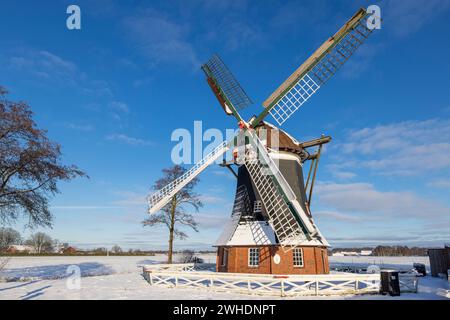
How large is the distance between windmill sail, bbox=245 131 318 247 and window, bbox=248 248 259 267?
2.01 meters

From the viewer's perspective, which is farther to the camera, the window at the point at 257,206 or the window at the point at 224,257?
the window at the point at 224,257

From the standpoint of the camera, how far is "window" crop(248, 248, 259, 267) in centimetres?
1997

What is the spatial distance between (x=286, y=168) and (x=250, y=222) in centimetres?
455

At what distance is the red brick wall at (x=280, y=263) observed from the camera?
1930 cm

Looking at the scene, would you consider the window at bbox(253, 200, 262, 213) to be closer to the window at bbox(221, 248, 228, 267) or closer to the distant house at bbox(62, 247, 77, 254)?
the window at bbox(221, 248, 228, 267)

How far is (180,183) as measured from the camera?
70.0ft

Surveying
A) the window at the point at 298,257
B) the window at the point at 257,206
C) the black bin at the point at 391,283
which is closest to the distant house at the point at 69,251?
the window at the point at 257,206

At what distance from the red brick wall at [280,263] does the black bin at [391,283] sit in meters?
5.28

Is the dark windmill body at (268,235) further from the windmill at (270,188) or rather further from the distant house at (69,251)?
the distant house at (69,251)

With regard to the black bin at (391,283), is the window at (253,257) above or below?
above

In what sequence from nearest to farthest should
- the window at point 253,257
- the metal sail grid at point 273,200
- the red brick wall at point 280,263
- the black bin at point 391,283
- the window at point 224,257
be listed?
the black bin at point 391,283, the metal sail grid at point 273,200, the red brick wall at point 280,263, the window at point 253,257, the window at point 224,257

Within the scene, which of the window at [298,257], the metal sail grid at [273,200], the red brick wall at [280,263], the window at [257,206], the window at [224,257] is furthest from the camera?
the window at [224,257]
